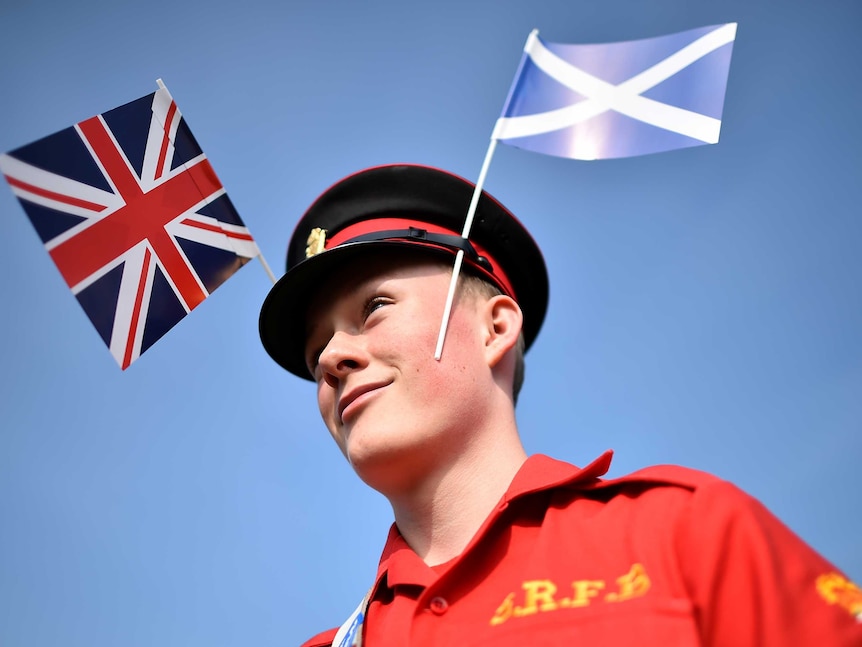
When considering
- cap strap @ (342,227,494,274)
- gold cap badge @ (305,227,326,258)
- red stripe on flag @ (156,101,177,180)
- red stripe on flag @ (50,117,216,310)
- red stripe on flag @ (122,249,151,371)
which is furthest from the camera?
red stripe on flag @ (156,101,177,180)

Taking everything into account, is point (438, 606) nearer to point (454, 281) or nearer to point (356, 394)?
point (356, 394)

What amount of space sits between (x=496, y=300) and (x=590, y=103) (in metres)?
1.13

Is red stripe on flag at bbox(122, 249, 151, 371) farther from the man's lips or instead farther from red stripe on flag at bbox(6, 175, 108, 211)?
the man's lips

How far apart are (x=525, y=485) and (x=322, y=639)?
1.41 meters

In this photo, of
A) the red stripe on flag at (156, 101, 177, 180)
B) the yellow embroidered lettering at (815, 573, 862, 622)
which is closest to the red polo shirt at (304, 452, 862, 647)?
the yellow embroidered lettering at (815, 573, 862, 622)

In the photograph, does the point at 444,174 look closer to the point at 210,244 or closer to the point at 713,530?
the point at 210,244

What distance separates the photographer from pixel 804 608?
1656 millimetres

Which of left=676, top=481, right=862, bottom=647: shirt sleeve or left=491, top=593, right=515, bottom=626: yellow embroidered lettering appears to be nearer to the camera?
left=676, top=481, right=862, bottom=647: shirt sleeve

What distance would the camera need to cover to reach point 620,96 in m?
3.45

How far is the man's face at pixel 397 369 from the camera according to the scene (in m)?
2.57

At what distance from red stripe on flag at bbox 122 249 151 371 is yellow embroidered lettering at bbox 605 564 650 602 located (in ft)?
7.70

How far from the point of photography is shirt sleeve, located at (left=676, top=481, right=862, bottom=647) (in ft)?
5.33

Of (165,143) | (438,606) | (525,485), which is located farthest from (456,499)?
(165,143)

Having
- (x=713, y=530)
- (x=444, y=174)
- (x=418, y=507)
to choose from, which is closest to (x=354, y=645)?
(x=418, y=507)
